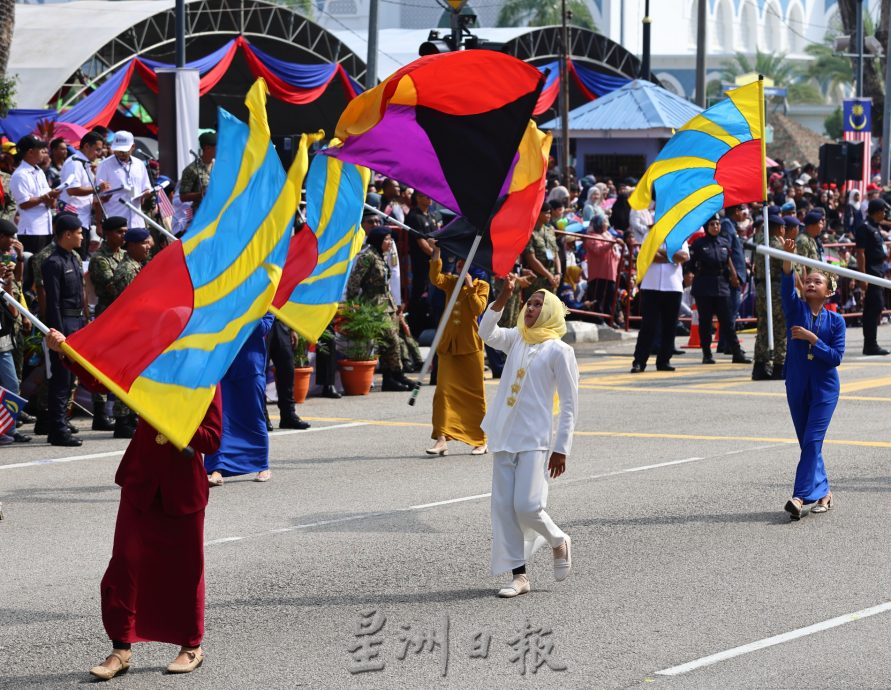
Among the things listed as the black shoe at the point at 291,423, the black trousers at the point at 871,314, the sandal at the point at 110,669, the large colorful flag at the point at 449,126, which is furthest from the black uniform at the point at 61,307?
the black trousers at the point at 871,314

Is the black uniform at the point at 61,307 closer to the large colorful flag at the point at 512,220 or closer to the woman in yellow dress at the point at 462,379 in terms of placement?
the woman in yellow dress at the point at 462,379

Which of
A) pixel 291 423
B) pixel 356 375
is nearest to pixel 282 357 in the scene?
pixel 291 423

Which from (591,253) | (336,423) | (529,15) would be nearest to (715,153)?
(336,423)

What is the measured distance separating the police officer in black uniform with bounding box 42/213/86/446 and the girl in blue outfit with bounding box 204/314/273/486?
7.59 feet

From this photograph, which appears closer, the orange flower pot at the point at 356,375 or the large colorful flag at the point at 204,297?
the large colorful flag at the point at 204,297

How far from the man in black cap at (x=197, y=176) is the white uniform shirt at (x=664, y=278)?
19.4 ft

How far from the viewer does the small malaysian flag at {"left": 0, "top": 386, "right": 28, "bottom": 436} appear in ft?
42.4

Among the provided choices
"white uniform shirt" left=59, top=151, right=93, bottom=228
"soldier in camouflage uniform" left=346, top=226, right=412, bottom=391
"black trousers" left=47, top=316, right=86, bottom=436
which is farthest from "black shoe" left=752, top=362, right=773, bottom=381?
"black trousers" left=47, top=316, right=86, bottom=436

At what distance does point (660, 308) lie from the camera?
20.0 metres

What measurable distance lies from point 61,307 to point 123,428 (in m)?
1.28

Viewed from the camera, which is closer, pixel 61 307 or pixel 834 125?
pixel 61 307

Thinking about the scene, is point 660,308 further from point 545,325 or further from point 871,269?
point 545,325

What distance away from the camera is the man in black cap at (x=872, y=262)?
21719 mm

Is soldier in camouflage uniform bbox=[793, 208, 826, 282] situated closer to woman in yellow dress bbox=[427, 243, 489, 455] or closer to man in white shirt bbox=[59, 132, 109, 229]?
woman in yellow dress bbox=[427, 243, 489, 455]
